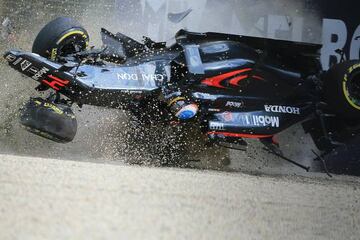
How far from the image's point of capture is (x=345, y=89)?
16.0ft

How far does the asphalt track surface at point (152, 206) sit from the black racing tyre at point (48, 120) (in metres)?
0.55

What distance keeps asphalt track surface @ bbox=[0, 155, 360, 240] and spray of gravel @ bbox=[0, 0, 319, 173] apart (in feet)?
3.99

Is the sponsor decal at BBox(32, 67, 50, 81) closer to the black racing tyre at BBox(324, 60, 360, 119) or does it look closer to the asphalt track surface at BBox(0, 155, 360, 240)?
the asphalt track surface at BBox(0, 155, 360, 240)

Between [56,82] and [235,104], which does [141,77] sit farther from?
[235,104]

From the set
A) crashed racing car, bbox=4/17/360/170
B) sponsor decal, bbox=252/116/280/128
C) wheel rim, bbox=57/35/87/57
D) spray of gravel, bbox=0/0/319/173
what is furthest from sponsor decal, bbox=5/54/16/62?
sponsor decal, bbox=252/116/280/128

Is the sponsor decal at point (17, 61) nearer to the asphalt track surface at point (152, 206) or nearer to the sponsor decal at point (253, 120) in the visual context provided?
the asphalt track surface at point (152, 206)

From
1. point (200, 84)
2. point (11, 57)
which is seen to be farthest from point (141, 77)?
point (11, 57)

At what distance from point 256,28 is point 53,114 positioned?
3.21m

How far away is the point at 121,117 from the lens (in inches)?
205

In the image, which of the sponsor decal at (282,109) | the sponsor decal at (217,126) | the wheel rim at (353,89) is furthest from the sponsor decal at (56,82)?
the wheel rim at (353,89)

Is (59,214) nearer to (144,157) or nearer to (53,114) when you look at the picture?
(53,114)

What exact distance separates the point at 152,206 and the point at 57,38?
7.05 ft

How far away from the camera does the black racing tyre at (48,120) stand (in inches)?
160

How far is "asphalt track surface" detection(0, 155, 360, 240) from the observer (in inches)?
105
